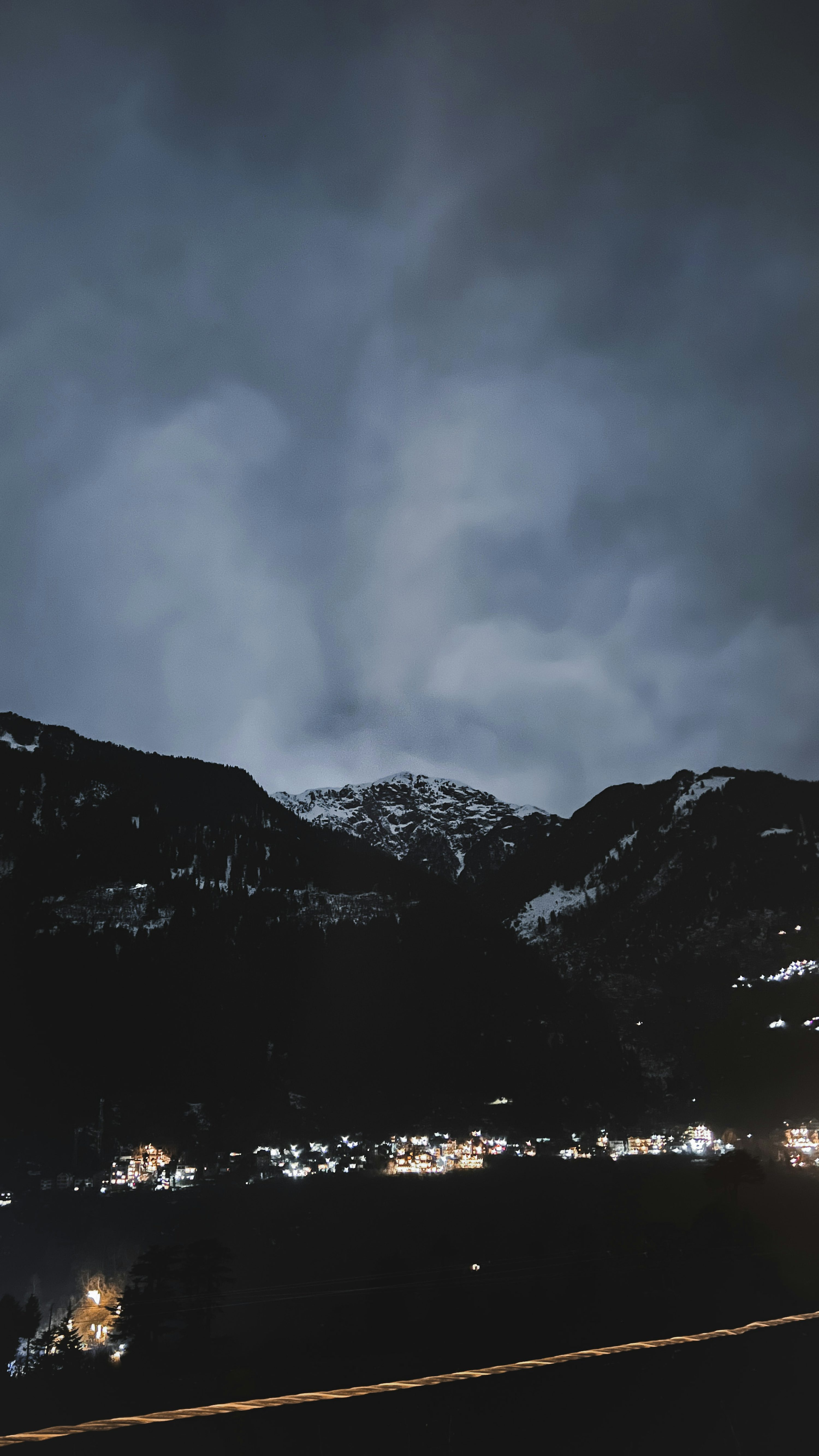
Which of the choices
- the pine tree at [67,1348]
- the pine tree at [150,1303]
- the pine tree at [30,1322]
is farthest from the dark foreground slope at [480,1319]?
the pine tree at [30,1322]

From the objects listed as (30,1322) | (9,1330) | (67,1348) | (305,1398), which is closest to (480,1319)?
(67,1348)

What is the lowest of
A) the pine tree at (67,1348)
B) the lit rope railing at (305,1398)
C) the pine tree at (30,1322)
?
the pine tree at (30,1322)

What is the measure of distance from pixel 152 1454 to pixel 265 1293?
98.4m

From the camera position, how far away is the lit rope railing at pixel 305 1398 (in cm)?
1086

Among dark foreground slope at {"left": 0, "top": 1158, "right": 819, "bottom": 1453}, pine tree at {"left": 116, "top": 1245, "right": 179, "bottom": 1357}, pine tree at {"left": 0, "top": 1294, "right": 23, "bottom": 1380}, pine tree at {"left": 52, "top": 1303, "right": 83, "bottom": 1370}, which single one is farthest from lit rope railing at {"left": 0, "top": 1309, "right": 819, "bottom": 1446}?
pine tree at {"left": 116, "top": 1245, "right": 179, "bottom": 1357}

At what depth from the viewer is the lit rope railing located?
10.9 meters

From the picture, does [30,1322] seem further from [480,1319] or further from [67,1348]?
[480,1319]

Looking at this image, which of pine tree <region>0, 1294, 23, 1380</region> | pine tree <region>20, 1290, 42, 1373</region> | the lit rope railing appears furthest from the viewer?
pine tree <region>20, 1290, 42, 1373</region>

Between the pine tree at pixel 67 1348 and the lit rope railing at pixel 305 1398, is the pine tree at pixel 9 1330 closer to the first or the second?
the pine tree at pixel 67 1348

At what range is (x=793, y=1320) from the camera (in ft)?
53.6

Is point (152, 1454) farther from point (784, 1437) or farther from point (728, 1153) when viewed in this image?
point (728, 1153)

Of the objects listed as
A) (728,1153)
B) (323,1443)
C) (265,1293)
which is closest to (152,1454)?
(323,1443)

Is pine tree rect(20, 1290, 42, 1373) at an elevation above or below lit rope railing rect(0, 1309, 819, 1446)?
below

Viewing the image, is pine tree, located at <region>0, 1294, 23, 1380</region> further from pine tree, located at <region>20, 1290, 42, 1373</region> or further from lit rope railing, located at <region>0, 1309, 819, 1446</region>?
lit rope railing, located at <region>0, 1309, 819, 1446</region>
